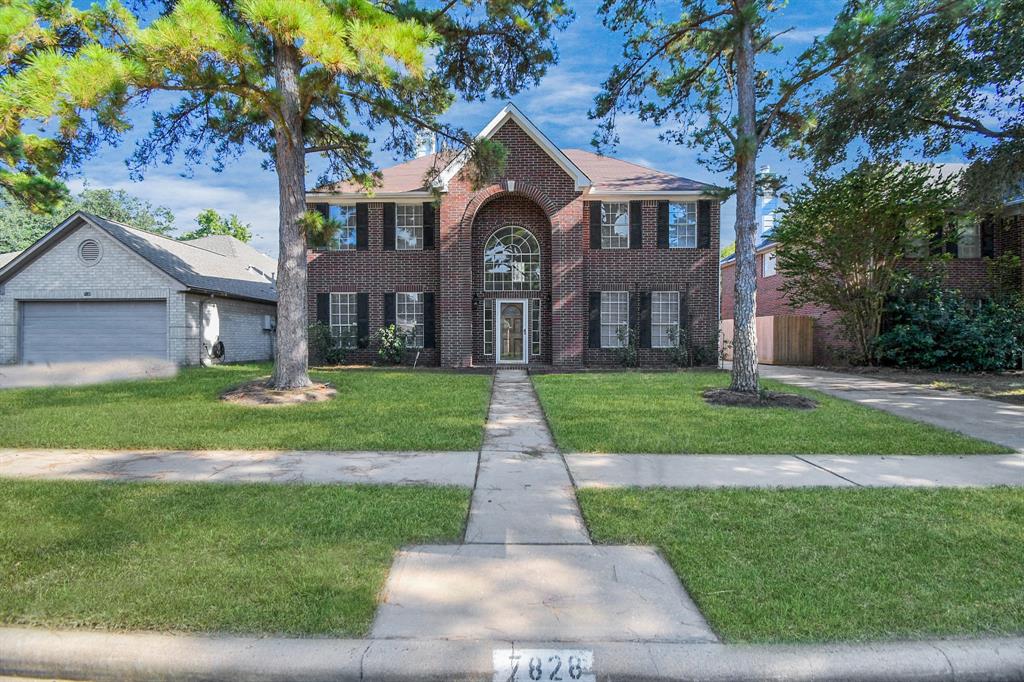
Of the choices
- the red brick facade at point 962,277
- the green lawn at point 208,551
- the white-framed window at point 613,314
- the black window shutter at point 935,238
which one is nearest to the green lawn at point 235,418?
the green lawn at point 208,551

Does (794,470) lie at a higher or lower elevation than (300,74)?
lower

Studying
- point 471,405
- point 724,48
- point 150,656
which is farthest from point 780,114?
point 150,656

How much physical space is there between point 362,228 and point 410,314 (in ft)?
10.7

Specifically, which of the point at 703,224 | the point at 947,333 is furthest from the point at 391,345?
the point at 947,333

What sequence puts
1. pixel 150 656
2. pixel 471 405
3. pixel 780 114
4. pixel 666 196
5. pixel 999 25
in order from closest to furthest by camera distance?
pixel 150 656
pixel 471 405
pixel 999 25
pixel 780 114
pixel 666 196

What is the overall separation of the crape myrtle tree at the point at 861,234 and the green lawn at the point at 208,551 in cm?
1544

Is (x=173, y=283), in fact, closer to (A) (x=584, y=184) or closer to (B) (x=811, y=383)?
(A) (x=584, y=184)

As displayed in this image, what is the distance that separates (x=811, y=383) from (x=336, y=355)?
13.7 metres

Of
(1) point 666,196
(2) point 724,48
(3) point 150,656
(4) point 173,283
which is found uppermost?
(2) point 724,48

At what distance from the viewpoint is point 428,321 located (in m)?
17.3

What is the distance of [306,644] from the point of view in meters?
2.48

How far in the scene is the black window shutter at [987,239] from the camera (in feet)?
58.3

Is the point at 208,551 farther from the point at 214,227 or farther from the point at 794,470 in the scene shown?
the point at 214,227

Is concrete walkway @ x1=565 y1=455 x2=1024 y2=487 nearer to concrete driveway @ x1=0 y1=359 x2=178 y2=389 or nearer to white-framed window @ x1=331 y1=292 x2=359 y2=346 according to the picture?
concrete driveway @ x1=0 y1=359 x2=178 y2=389
